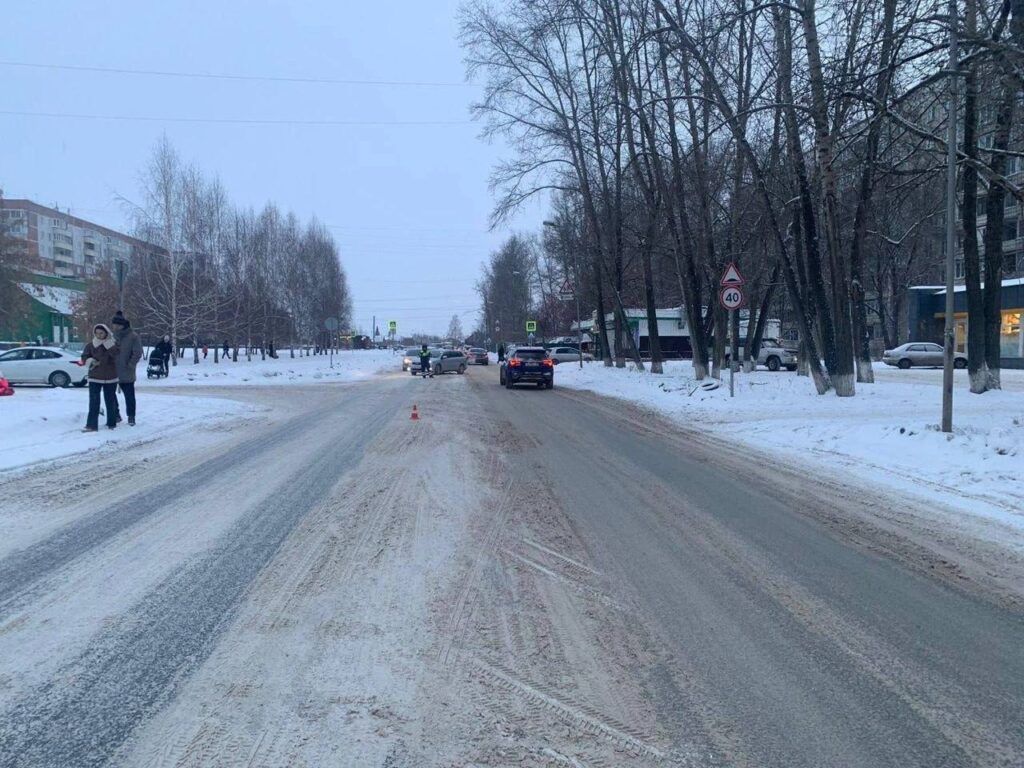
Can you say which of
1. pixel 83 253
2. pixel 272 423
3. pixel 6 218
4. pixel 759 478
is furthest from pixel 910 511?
pixel 83 253

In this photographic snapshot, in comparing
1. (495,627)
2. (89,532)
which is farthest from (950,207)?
(89,532)

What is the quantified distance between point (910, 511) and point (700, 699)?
5.48m

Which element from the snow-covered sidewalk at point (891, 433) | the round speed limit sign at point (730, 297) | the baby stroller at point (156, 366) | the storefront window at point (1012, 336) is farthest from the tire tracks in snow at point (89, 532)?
the storefront window at point (1012, 336)

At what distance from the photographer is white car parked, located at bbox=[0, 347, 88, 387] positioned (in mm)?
27156

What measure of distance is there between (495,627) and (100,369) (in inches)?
449

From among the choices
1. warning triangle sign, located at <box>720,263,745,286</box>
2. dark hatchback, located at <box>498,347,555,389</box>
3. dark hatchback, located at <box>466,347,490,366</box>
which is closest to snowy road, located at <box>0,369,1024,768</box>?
warning triangle sign, located at <box>720,263,745,286</box>

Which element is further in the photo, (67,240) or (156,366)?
(67,240)

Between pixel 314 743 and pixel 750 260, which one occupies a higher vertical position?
pixel 750 260

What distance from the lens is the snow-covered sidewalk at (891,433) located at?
9.59 metres

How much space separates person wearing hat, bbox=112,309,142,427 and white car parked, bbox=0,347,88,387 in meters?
14.5

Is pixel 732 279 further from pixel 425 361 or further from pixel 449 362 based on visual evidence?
pixel 449 362

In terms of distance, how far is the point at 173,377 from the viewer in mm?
36969

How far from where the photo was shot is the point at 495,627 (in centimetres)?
489

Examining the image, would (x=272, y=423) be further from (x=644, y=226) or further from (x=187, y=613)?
(x=644, y=226)
